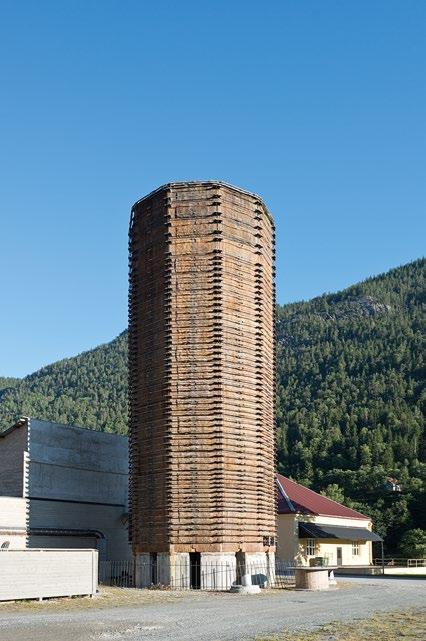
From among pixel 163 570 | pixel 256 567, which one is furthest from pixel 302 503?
pixel 163 570

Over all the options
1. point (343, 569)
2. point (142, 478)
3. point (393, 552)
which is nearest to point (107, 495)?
point (142, 478)

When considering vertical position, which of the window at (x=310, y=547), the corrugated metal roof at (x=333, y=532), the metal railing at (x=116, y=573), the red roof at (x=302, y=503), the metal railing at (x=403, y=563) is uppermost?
the red roof at (x=302, y=503)

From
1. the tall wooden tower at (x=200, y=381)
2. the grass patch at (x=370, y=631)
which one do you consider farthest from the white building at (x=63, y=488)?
the grass patch at (x=370, y=631)

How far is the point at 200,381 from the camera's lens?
149ft

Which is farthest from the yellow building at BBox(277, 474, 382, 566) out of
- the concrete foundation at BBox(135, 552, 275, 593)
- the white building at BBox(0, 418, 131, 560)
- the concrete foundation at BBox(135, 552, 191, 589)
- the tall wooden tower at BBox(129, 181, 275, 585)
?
the concrete foundation at BBox(135, 552, 191, 589)

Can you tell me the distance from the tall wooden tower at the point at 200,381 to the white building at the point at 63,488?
770 cm

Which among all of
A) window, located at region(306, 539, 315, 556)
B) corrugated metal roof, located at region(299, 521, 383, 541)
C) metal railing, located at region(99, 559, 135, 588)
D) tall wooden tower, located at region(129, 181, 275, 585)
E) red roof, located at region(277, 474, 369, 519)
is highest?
tall wooden tower, located at region(129, 181, 275, 585)

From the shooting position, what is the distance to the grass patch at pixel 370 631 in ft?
71.1

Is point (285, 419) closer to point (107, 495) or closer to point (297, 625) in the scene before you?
point (107, 495)

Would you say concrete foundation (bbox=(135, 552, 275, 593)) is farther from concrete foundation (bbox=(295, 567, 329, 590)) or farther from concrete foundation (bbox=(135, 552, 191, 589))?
concrete foundation (bbox=(295, 567, 329, 590))

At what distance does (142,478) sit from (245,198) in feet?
56.9

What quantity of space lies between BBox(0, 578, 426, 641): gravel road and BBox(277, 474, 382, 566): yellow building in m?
24.0

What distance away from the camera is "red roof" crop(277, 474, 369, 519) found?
6384cm

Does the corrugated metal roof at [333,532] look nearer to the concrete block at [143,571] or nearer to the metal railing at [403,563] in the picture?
the metal railing at [403,563]
